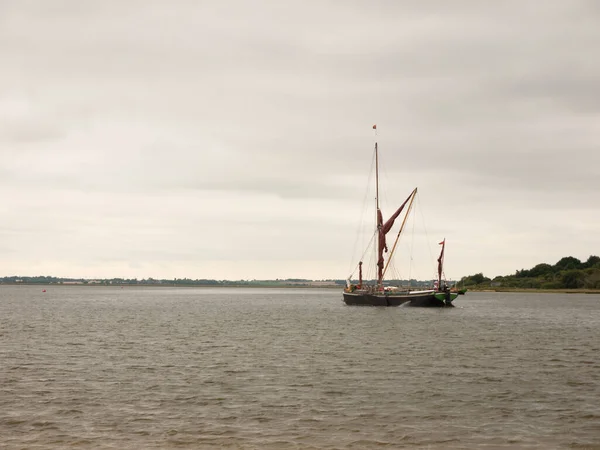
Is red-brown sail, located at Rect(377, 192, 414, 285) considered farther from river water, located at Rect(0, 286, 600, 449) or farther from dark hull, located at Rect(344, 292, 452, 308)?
river water, located at Rect(0, 286, 600, 449)

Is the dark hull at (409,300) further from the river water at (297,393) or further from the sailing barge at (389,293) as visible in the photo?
the river water at (297,393)

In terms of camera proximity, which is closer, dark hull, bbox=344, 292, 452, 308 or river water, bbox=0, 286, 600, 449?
river water, bbox=0, 286, 600, 449

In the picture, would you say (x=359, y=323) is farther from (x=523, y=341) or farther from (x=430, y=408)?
(x=430, y=408)

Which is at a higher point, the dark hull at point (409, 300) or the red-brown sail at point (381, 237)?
the red-brown sail at point (381, 237)

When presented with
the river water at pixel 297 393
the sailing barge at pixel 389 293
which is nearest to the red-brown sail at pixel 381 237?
the sailing barge at pixel 389 293

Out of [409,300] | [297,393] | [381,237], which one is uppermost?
[381,237]

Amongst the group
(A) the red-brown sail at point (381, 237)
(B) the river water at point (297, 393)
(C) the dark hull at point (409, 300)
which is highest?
(A) the red-brown sail at point (381, 237)

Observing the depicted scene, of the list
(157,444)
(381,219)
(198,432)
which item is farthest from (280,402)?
(381,219)

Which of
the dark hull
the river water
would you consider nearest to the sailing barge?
the dark hull

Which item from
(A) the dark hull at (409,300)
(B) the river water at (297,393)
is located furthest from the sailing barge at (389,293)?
(B) the river water at (297,393)

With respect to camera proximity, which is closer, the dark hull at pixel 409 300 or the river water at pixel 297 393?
the river water at pixel 297 393

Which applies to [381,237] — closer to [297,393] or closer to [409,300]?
[409,300]

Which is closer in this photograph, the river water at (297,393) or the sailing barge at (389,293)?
the river water at (297,393)

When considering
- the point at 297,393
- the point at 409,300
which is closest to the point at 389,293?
the point at 409,300
